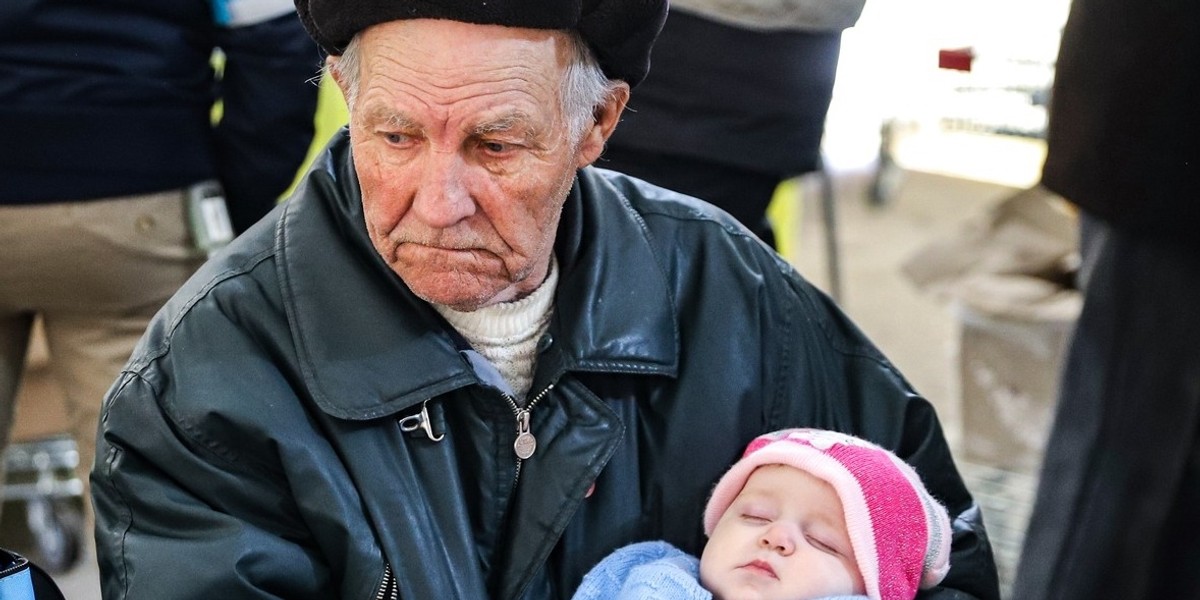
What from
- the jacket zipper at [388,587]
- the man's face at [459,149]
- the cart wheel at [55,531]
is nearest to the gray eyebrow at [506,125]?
the man's face at [459,149]

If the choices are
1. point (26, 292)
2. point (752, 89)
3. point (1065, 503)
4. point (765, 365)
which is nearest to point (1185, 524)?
point (1065, 503)

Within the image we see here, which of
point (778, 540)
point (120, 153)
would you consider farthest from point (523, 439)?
point (120, 153)

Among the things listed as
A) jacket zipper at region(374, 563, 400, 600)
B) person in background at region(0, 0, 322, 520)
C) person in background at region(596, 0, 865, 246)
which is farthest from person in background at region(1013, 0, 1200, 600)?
person in background at region(0, 0, 322, 520)

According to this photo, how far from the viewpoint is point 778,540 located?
1.72 meters

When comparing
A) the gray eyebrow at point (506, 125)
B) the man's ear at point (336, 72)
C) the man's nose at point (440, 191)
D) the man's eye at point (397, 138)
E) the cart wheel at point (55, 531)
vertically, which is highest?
the man's ear at point (336, 72)

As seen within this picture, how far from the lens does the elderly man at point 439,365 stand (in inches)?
60.2

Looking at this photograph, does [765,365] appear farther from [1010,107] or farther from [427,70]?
[1010,107]

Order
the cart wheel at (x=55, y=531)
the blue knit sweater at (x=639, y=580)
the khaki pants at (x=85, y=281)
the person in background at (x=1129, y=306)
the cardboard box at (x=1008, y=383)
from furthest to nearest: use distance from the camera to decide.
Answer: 1. the cardboard box at (x=1008, y=383)
2. the cart wheel at (x=55, y=531)
3. the khaki pants at (x=85, y=281)
4. the person in background at (x=1129, y=306)
5. the blue knit sweater at (x=639, y=580)

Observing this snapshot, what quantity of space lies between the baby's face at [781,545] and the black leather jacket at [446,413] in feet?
0.34

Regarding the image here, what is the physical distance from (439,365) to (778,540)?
0.48m

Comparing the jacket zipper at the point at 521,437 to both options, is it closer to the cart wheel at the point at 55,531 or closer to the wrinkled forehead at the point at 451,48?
the wrinkled forehead at the point at 451,48

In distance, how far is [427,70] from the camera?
152 cm

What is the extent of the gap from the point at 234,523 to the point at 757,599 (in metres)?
0.64

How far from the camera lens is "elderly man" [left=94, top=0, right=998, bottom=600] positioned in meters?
1.53
